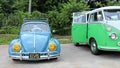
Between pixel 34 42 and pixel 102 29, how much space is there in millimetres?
2750

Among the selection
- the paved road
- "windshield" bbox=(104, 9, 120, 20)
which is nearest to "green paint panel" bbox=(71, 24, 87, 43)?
the paved road

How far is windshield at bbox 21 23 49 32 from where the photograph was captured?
11320 mm

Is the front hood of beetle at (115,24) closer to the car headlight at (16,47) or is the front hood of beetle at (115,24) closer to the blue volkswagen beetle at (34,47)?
the blue volkswagen beetle at (34,47)

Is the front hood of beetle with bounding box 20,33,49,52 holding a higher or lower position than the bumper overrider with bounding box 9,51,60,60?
higher

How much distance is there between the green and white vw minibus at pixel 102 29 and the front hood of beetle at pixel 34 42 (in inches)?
83.9

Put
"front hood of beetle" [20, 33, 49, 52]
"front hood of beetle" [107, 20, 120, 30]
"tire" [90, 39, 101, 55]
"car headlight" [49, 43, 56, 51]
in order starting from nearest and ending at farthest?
1. "front hood of beetle" [20, 33, 49, 52]
2. "car headlight" [49, 43, 56, 51]
3. "front hood of beetle" [107, 20, 120, 30]
4. "tire" [90, 39, 101, 55]

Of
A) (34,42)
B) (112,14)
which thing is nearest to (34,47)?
(34,42)

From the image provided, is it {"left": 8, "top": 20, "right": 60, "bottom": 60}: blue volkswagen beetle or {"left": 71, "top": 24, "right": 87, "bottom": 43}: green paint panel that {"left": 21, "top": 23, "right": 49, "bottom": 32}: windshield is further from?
{"left": 71, "top": 24, "right": 87, "bottom": 43}: green paint panel

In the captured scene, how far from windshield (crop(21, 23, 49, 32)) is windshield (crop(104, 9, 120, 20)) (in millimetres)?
2586

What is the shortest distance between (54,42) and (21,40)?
49.8 inches

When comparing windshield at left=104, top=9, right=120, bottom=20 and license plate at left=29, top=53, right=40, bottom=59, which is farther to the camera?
windshield at left=104, top=9, right=120, bottom=20

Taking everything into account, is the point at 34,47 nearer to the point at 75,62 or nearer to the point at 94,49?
the point at 75,62

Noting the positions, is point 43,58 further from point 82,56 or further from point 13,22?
point 13,22

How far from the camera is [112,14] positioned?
10.9 meters
